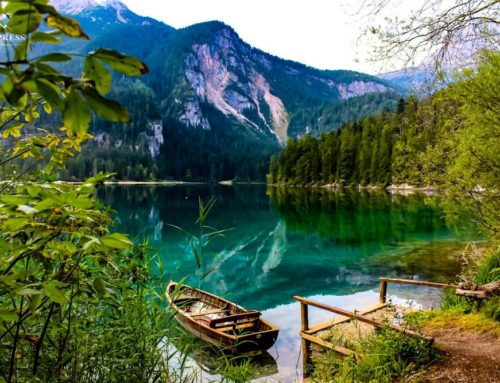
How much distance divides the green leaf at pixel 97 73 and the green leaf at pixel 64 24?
0.30 feet

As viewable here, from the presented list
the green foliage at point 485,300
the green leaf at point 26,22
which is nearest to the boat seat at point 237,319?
the green foliage at point 485,300

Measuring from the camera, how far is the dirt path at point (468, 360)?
5664mm

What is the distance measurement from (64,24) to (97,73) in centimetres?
15

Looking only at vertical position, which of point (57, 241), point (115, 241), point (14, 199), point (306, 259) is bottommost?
point (306, 259)

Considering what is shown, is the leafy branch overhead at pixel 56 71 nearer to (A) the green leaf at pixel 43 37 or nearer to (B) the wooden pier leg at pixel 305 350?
(A) the green leaf at pixel 43 37

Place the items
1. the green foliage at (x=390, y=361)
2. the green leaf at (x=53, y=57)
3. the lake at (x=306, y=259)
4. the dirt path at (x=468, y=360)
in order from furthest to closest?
1. the lake at (x=306, y=259)
2. the green foliage at (x=390, y=361)
3. the dirt path at (x=468, y=360)
4. the green leaf at (x=53, y=57)

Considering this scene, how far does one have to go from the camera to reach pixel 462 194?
9242 mm

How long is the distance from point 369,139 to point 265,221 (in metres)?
61.2

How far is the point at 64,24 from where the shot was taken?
1084 millimetres

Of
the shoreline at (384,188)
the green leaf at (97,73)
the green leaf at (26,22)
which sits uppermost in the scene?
the green leaf at (26,22)

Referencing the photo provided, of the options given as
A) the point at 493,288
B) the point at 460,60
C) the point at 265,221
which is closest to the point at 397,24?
the point at 460,60

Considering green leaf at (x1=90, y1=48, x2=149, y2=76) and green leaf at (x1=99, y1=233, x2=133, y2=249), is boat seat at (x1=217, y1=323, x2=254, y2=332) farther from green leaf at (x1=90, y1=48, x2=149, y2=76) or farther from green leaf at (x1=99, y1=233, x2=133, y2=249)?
green leaf at (x1=90, y1=48, x2=149, y2=76)

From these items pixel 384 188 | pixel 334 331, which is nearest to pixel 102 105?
pixel 334 331

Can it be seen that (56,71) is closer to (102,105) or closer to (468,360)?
(102,105)
